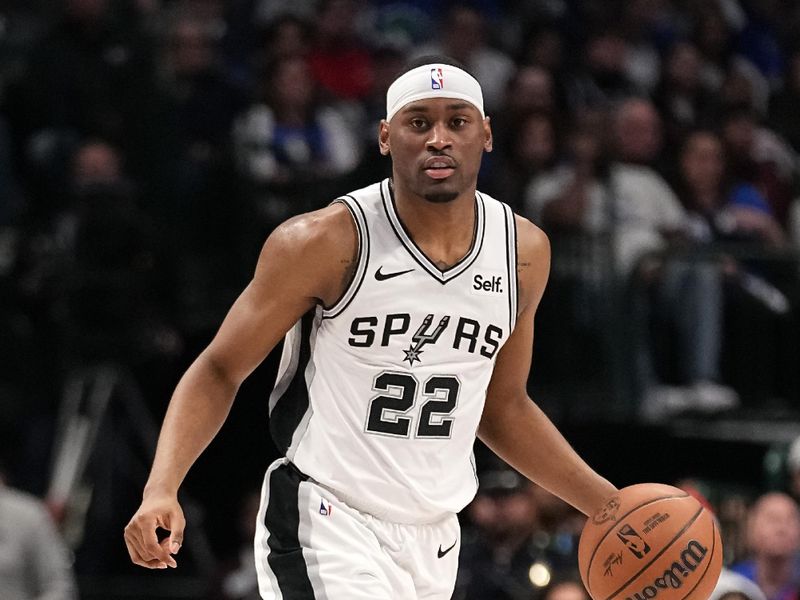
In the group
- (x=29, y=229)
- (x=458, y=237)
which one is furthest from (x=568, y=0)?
(x=458, y=237)

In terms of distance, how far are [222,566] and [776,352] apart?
3.72 meters

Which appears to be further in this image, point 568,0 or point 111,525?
point 568,0

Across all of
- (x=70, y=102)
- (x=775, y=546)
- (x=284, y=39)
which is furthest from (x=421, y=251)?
(x=284, y=39)

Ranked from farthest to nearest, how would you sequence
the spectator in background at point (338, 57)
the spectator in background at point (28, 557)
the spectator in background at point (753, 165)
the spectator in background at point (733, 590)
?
the spectator in background at point (338, 57) < the spectator in background at point (753, 165) < the spectator in background at point (28, 557) < the spectator in background at point (733, 590)

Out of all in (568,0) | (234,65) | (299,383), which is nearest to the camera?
(299,383)

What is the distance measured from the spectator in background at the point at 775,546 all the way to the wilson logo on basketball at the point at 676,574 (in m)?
3.20

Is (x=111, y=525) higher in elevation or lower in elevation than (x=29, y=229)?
lower

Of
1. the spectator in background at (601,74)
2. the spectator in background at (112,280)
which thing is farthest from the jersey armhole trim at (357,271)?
the spectator in background at (601,74)

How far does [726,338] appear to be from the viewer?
9812mm

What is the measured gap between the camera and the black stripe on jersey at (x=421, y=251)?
4.79 meters

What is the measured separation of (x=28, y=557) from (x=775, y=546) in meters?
3.90

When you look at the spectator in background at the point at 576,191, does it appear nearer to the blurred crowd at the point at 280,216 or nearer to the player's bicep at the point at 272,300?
the blurred crowd at the point at 280,216

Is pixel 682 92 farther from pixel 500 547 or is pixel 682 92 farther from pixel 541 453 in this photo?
pixel 541 453

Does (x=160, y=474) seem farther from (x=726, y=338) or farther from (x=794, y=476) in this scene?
(x=726, y=338)
